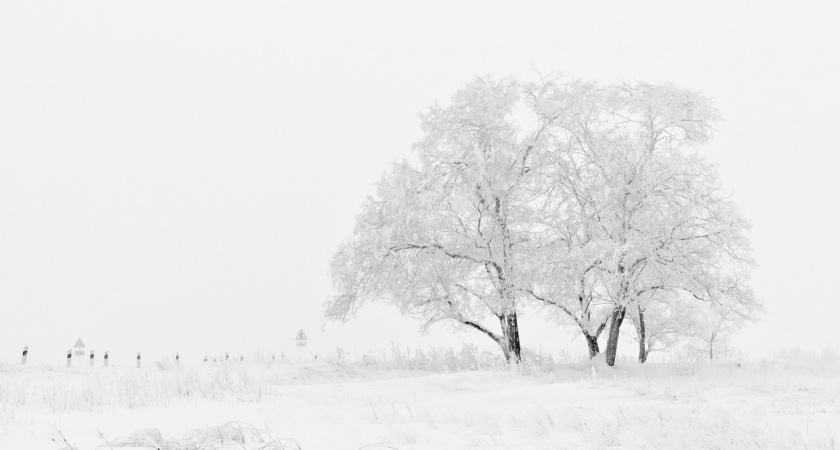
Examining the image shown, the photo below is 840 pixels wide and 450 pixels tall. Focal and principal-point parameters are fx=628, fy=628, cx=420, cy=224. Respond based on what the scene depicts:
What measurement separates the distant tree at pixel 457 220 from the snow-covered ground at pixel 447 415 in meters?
4.63

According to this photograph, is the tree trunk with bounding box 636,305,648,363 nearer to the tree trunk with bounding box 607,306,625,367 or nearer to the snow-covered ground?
the tree trunk with bounding box 607,306,625,367

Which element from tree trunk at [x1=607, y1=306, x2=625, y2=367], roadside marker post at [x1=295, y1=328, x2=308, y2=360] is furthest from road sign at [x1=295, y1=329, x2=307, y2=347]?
tree trunk at [x1=607, y1=306, x2=625, y2=367]

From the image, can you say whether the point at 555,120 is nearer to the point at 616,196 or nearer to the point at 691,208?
the point at 616,196

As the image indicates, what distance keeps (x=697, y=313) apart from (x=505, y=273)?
1201 cm

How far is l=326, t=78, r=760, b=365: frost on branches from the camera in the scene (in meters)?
16.8

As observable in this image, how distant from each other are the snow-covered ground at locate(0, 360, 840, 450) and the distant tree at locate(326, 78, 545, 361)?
463 centimetres

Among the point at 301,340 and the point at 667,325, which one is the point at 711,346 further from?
the point at 301,340

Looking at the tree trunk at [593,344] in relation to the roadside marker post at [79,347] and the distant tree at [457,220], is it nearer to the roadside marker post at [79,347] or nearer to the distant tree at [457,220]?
the distant tree at [457,220]

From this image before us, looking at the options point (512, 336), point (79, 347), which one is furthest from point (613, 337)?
point (79, 347)

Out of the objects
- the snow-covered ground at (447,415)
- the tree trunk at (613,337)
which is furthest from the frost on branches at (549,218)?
the snow-covered ground at (447,415)

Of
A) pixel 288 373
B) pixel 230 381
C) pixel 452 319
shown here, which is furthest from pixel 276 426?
pixel 452 319

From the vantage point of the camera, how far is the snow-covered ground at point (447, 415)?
5.62m

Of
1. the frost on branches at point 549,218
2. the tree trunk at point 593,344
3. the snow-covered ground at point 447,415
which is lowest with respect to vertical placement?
the snow-covered ground at point 447,415

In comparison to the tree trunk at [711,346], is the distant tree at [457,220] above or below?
above
